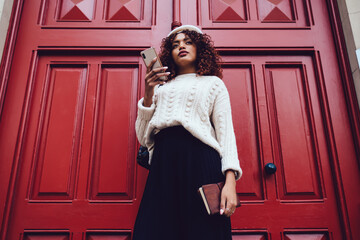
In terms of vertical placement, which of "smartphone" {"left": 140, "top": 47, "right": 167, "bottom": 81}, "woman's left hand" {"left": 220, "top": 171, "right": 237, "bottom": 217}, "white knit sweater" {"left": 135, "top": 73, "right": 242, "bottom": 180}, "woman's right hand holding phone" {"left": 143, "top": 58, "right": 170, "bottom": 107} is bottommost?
"woman's left hand" {"left": 220, "top": 171, "right": 237, "bottom": 217}

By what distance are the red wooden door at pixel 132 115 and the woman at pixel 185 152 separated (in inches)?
19.1

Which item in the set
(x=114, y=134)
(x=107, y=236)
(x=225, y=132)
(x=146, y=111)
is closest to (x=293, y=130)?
(x=225, y=132)

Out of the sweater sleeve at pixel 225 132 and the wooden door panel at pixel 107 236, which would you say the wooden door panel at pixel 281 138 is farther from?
the wooden door panel at pixel 107 236

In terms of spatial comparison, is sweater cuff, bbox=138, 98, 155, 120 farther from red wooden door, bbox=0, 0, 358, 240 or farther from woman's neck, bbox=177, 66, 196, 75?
red wooden door, bbox=0, 0, 358, 240

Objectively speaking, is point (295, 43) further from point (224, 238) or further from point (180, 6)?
point (224, 238)

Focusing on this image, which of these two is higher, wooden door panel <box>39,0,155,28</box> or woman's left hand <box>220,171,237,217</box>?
wooden door panel <box>39,0,155,28</box>

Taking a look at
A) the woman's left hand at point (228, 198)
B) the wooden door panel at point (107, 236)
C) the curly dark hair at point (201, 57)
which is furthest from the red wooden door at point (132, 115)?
the woman's left hand at point (228, 198)

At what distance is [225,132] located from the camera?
1225 millimetres

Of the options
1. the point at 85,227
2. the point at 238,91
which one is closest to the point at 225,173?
the point at 238,91

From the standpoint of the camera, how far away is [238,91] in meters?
1.85

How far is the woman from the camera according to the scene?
1.08 m

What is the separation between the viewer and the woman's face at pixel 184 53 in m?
1.44

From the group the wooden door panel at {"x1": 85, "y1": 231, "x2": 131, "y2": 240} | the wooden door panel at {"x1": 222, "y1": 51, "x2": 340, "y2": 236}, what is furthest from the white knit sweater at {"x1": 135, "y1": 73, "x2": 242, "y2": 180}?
the wooden door panel at {"x1": 85, "y1": 231, "x2": 131, "y2": 240}

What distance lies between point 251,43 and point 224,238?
57.4 inches
